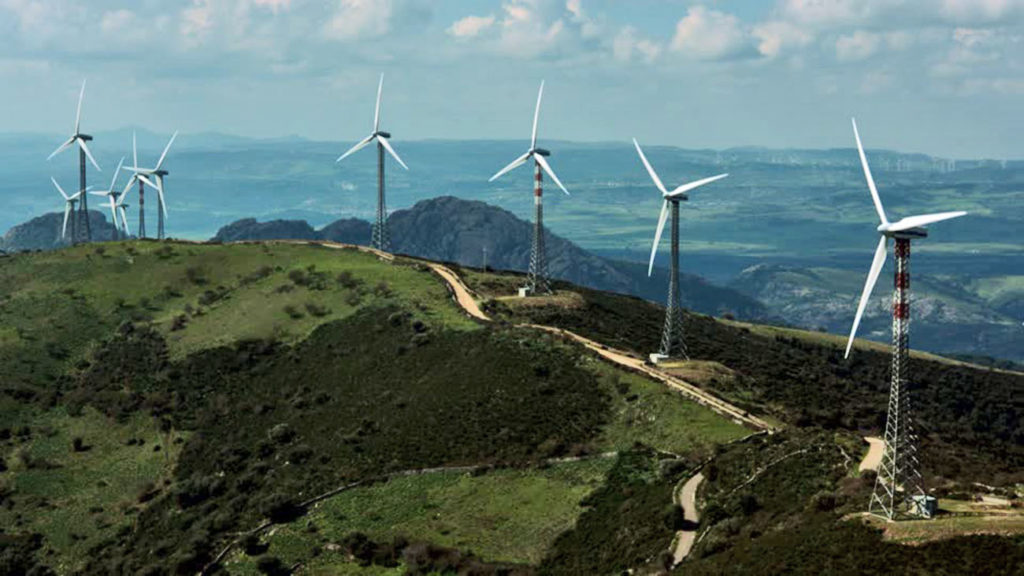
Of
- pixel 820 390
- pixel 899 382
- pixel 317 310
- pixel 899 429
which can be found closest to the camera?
pixel 899 382

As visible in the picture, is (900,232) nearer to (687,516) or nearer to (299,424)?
(687,516)

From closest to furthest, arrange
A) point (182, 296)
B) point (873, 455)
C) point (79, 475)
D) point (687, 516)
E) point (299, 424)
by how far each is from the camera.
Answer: point (687, 516)
point (873, 455)
point (79, 475)
point (299, 424)
point (182, 296)

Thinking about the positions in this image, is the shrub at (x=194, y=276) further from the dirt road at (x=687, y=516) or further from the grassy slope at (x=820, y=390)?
the dirt road at (x=687, y=516)

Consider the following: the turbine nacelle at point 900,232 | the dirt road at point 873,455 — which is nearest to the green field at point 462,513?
the dirt road at point 873,455

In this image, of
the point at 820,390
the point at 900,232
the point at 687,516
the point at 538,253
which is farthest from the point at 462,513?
the point at 538,253

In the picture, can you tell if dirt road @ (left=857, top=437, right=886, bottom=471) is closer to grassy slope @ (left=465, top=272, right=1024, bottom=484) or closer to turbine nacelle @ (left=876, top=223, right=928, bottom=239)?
grassy slope @ (left=465, top=272, right=1024, bottom=484)

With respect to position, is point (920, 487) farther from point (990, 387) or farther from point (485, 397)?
point (990, 387)

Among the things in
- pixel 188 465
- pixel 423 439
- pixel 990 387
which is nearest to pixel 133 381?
pixel 188 465
